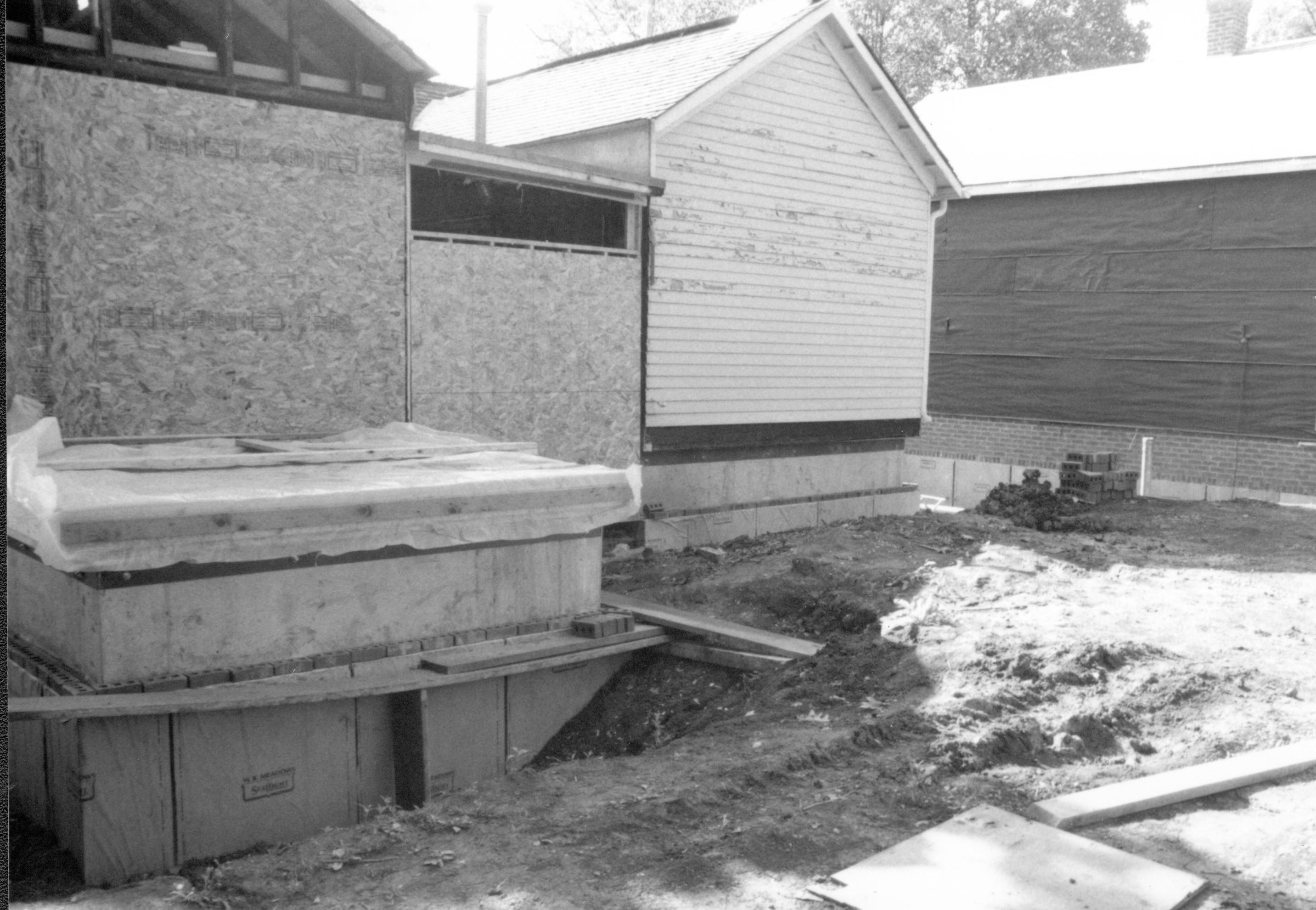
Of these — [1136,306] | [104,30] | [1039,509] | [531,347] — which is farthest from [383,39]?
[1136,306]

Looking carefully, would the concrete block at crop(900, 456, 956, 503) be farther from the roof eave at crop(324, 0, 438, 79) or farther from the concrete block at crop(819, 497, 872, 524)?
the roof eave at crop(324, 0, 438, 79)

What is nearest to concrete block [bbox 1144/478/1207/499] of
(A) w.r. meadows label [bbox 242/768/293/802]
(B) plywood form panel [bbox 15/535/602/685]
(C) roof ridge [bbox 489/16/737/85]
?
(C) roof ridge [bbox 489/16/737/85]

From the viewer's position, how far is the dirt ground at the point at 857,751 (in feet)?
15.1

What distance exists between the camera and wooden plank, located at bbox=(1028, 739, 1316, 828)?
5.06 metres

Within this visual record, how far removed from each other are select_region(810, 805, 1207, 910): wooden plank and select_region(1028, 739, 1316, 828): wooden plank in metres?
0.23

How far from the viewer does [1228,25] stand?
70.2 feet

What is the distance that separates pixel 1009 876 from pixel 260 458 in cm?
508

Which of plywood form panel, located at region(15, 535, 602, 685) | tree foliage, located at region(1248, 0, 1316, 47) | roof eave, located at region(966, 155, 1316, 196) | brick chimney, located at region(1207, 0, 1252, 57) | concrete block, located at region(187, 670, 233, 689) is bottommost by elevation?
concrete block, located at region(187, 670, 233, 689)

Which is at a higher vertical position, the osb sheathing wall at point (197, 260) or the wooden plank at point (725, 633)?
the osb sheathing wall at point (197, 260)

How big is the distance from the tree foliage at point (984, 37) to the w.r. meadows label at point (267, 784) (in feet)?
115

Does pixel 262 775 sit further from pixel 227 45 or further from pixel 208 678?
pixel 227 45

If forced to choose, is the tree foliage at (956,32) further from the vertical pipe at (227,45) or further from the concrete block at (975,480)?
the vertical pipe at (227,45)

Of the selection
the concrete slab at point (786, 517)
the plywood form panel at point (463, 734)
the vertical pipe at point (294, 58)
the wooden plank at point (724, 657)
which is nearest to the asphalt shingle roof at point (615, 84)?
the vertical pipe at point (294, 58)

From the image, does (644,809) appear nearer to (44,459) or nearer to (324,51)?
(44,459)
